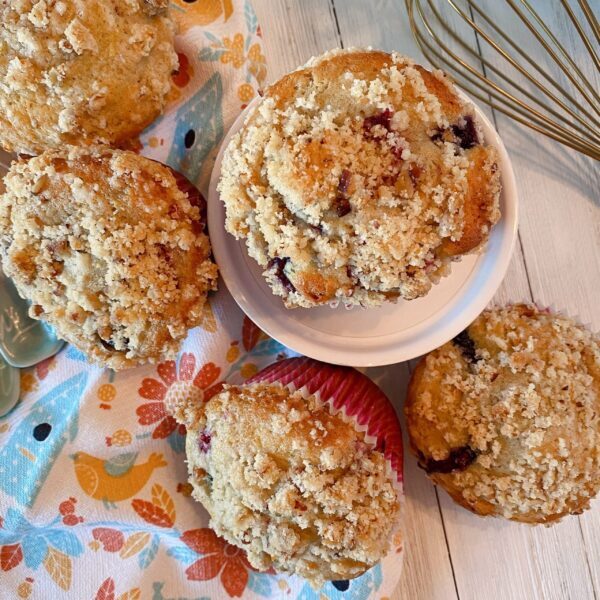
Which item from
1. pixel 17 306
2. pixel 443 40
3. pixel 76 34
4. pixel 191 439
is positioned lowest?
pixel 191 439

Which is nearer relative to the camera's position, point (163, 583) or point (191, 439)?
point (191, 439)

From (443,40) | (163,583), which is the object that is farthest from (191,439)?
(443,40)

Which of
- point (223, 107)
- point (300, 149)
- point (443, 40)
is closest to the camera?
point (300, 149)

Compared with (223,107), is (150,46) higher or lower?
higher

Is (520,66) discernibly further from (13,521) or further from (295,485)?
(13,521)

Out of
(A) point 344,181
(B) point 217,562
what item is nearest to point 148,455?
(B) point 217,562

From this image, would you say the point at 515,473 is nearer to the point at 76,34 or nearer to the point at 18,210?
the point at 18,210

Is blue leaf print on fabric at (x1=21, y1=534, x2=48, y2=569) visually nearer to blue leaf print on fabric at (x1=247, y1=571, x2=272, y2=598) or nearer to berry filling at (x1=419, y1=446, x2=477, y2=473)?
blue leaf print on fabric at (x1=247, y1=571, x2=272, y2=598)

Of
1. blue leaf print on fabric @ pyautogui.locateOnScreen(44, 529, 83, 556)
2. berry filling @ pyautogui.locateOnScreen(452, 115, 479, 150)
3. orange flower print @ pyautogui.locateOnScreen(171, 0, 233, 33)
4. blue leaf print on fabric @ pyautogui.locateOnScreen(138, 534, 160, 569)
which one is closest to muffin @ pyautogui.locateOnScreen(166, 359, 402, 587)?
blue leaf print on fabric @ pyautogui.locateOnScreen(138, 534, 160, 569)
